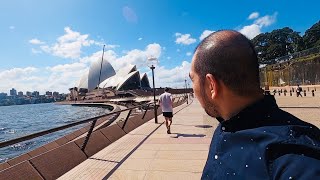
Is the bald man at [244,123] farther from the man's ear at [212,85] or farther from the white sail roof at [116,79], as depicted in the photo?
the white sail roof at [116,79]

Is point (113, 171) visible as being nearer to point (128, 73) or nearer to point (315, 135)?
point (315, 135)

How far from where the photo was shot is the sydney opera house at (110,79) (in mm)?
105250

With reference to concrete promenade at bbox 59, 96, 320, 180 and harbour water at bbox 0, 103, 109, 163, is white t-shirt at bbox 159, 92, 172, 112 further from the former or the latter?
harbour water at bbox 0, 103, 109, 163

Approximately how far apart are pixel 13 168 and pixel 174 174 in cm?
274

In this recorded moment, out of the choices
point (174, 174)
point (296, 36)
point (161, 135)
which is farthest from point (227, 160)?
point (296, 36)

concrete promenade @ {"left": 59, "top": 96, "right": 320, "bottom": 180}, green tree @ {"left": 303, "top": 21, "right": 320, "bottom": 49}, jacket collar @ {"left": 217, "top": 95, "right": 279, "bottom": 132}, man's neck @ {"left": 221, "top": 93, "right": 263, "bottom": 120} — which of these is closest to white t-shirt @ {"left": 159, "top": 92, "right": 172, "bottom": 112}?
concrete promenade @ {"left": 59, "top": 96, "right": 320, "bottom": 180}

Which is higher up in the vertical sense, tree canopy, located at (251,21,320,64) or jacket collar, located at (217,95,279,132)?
tree canopy, located at (251,21,320,64)

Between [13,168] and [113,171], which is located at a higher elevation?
[13,168]

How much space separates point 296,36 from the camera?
111500mm

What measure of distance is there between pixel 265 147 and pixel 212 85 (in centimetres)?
37

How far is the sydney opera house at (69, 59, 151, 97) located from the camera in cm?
10525

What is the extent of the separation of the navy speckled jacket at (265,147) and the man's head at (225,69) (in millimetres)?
103

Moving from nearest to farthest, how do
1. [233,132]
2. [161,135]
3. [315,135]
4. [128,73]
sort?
[315,135] → [233,132] → [161,135] → [128,73]

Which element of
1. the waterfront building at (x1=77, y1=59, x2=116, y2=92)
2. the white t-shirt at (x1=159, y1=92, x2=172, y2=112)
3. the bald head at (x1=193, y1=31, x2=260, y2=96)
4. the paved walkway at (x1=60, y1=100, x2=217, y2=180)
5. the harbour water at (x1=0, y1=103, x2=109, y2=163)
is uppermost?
the waterfront building at (x1=77, y1=59, x2=116, y2=92)
